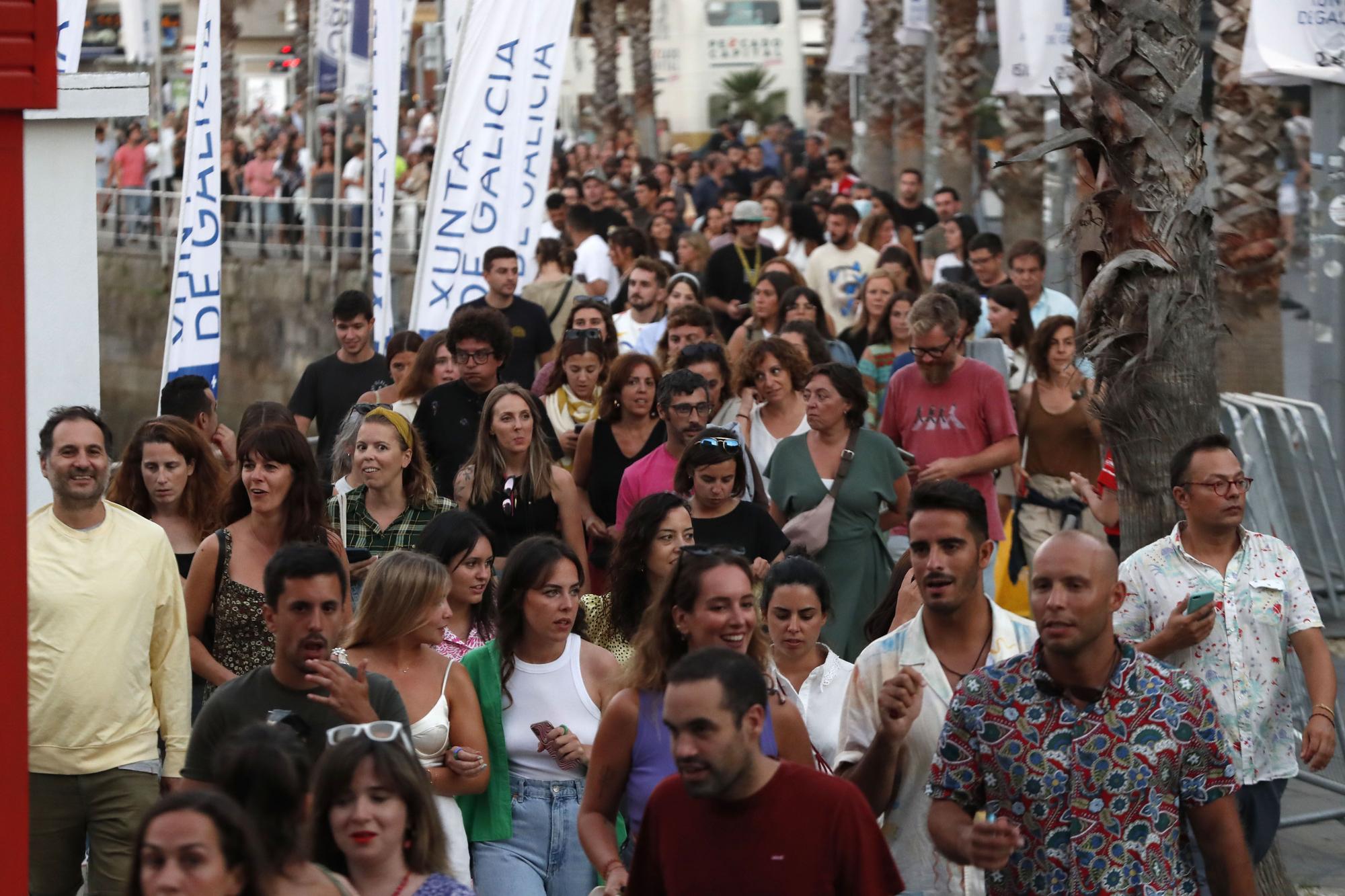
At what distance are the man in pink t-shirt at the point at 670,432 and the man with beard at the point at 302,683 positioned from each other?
2940 mm

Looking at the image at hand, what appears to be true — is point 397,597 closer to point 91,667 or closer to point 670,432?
point 91,667

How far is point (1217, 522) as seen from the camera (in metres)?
5.68

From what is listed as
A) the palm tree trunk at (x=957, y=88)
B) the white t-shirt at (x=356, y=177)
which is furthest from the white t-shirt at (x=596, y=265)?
the palm tree trunk at (x=957, y=88)

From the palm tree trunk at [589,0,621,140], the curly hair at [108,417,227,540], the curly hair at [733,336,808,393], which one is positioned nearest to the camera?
the curly hair at [108,417,227,540]

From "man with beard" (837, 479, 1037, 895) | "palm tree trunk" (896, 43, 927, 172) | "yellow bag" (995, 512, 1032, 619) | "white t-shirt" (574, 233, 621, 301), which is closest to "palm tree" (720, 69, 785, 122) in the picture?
"palm tree trunk" (896, 43, 927, 172)

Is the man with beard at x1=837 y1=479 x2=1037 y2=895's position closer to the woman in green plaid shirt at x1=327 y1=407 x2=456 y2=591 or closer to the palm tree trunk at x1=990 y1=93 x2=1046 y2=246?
the woman in green plaid shirt at x1=327 y1=407 x2=456 y2=591

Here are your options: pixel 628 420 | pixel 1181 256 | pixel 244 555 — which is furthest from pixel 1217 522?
pixel 628 420

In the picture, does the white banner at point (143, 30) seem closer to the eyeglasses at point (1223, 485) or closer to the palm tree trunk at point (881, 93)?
the palm tree trunk at point (881, 93)

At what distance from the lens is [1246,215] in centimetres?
1255

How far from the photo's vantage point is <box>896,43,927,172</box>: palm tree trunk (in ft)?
109

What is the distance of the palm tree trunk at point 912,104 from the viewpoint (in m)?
33.3

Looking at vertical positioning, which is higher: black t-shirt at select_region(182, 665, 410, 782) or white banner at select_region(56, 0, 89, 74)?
white banner at select_region(56, 0, 89, 74)

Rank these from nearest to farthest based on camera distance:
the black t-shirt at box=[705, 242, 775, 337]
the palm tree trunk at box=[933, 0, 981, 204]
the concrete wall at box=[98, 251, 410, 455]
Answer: the black t-shirt at box=[705, 242, 775, 337] < the concrete wall at box=[98, 251, 410, 455] < the palm tree trunk at box=[933, 0, 981, 204]

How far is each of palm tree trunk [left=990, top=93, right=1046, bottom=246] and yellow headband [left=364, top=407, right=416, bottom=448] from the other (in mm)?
15335
